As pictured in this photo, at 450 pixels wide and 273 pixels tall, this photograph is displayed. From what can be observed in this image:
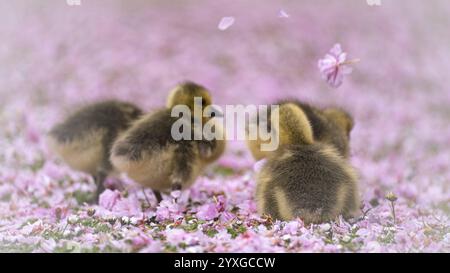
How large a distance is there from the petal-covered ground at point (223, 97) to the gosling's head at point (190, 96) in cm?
36

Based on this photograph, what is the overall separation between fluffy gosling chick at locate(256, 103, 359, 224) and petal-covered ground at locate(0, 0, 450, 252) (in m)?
0.08

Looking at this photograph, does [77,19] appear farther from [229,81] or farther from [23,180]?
[23,180]

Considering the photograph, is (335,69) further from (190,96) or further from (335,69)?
(190,96)

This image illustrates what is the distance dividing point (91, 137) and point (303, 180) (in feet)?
3.90

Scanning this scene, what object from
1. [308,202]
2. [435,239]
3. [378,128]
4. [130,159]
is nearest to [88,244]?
[130,159]

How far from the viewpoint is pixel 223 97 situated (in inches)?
218

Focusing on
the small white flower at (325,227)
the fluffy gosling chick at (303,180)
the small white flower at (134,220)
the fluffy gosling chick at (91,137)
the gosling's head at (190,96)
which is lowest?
the small white flower at (325,227)

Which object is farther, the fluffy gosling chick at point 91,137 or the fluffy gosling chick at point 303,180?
the fluffy gosling chick at point 91,137

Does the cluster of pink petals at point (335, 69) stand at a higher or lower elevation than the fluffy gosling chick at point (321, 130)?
higher

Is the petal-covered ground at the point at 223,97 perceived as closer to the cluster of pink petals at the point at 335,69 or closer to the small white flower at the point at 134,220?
the small white flower at the point at 134,220

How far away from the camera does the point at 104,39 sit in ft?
19.6

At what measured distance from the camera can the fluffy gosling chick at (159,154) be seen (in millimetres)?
2900

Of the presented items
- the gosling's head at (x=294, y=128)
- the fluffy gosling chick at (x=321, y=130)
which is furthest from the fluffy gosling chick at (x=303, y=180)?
the fluffy gosling chick at (x=321, y=130)

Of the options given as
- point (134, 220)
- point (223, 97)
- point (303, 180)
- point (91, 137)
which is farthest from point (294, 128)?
point (223, 97)
